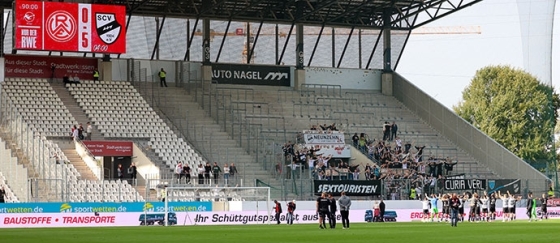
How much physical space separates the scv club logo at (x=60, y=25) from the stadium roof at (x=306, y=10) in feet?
13.1

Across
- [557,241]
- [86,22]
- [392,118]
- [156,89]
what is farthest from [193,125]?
[557,241]

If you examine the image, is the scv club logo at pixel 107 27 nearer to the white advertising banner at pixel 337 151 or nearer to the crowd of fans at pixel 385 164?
the crowd of fans at pixel 385 164

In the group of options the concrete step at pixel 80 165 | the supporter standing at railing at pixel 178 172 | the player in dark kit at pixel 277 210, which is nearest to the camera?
the player in dark kit at pixel 277 210

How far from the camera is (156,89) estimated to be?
69375mm

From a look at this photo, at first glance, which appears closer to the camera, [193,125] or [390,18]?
[193,125]

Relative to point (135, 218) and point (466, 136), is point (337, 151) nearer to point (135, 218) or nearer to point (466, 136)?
point (466, 136)

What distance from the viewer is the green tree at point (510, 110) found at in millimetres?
97688

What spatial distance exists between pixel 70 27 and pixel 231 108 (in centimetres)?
1183

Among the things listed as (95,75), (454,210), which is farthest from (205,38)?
(454,210)

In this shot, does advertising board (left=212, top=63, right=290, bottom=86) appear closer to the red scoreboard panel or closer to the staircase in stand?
the red scoreboard panel

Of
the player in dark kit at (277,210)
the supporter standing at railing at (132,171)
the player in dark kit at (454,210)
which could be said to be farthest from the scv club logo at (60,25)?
the player in dark kit at (454,210)

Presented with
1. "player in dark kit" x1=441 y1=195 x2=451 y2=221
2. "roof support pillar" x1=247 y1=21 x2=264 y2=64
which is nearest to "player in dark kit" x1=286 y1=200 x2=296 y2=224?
"player in dark kit" x1=441 y1=195 x2=451 y2=221

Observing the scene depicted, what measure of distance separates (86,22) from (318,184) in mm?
15656

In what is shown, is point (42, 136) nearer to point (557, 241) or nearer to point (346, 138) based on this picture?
point (346, 138)
